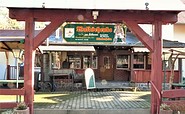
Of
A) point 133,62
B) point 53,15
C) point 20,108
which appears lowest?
point 20,108

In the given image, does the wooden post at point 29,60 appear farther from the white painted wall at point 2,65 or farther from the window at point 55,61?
the white painted wall at point 2,65

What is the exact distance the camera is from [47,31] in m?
8.36

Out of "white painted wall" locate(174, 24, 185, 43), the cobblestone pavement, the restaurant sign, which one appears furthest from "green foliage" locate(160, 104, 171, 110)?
"white painted wall" locate(174, 24, 185, 43)

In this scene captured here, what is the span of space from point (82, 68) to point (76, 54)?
1.08 metres

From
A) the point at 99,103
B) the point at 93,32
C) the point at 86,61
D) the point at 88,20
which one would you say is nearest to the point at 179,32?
the point at 86,61

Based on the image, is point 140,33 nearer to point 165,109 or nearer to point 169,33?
point 165,109

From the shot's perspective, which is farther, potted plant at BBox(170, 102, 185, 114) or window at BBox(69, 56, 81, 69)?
window at BBox(69, 56, 81, 69)

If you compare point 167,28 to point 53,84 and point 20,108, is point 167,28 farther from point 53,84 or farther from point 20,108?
point 20,108

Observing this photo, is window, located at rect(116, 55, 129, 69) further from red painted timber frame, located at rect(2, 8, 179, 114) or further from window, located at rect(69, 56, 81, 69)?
red painted timber frame, located at rect(2, 8, 179, 114)

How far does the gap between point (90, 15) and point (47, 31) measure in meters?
1.34

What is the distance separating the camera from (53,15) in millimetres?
8484

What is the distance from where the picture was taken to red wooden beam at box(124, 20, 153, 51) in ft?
27.7

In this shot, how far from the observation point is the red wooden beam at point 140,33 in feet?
27.7

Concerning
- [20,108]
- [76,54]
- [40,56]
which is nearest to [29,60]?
[20,108]
